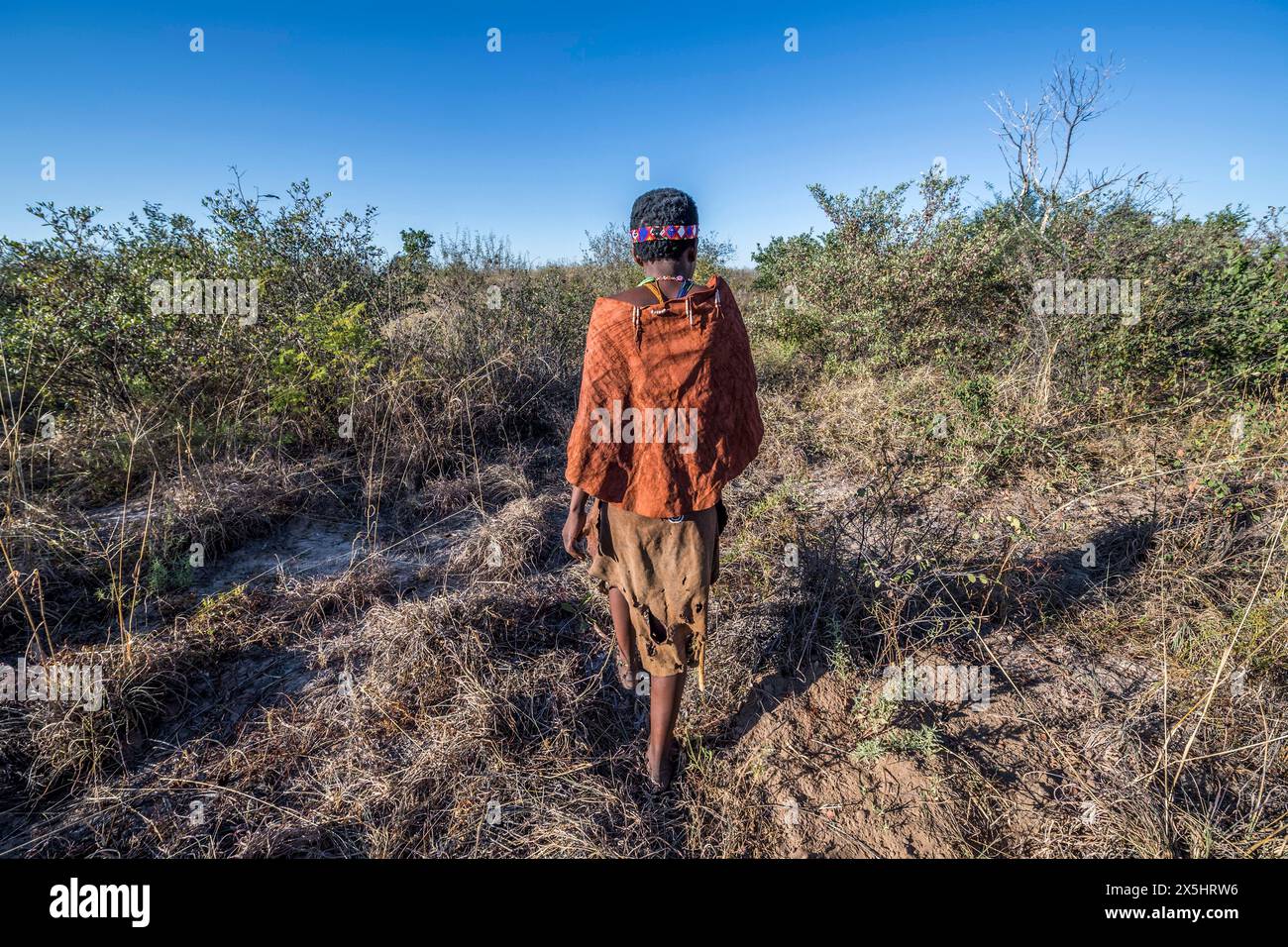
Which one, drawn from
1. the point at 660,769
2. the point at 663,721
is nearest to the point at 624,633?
the point at 663,721

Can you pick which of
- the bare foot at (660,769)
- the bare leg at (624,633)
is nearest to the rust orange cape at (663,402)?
the bare leg at (624,633)

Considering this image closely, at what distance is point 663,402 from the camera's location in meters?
1.39

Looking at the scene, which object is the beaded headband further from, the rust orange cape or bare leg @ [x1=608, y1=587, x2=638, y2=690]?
bare leg @ [x1=608, y1=587, x2=638, y2=690]

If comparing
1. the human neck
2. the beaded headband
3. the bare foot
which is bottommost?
the bare foot

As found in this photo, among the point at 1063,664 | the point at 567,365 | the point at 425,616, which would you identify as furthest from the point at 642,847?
the point at 567,365

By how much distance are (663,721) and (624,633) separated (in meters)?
0.33

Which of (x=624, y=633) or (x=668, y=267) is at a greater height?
(x=668, y=267)

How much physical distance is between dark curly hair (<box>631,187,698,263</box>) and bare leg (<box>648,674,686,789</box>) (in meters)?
1.34

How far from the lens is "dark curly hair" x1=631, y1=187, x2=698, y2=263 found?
135cm

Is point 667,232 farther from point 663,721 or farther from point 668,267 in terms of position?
point 663,721

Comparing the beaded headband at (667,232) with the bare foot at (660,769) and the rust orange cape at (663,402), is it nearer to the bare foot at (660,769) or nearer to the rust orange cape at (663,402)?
the rust orange cape at (663,402)

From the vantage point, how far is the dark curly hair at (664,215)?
1.35m

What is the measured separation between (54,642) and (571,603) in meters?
2.44

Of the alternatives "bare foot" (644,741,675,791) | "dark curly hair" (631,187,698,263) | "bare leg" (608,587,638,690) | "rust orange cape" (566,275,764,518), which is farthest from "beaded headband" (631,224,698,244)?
"bare foot" (644,741,675,791)
